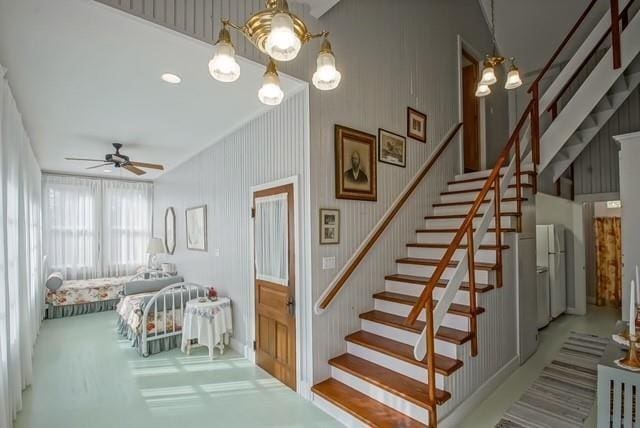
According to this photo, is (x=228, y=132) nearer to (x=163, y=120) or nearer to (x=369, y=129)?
(x=163, y=120)

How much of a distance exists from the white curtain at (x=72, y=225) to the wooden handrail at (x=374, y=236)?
21.9ft

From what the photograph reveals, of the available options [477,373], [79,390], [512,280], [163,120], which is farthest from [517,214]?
[79,390]

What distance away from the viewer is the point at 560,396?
2857mm

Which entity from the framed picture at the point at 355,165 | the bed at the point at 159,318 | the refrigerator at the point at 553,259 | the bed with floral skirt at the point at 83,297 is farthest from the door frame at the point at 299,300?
the bed with floral skirt at the point at 83,297

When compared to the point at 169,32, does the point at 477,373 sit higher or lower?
lower

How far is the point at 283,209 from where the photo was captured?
329cm

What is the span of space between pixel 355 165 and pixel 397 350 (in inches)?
73.6

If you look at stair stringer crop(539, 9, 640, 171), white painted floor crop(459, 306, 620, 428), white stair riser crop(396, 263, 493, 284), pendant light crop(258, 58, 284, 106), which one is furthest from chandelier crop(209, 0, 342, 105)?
stair stringer crop(539, 9, 640, 171)

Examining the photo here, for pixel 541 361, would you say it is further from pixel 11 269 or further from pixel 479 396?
pixel 11 269

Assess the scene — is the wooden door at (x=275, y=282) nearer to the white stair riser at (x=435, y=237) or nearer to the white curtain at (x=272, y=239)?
the white curtain at (x=272, y=239)

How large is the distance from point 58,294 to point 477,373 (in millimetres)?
7156

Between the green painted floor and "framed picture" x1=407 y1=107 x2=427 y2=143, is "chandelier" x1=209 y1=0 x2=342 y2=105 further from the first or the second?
"framed picture" x1=407 y1=107 x2=427 y2=143

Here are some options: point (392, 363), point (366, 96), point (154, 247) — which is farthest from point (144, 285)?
point (366, 96)

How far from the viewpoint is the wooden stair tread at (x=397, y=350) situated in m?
2.41
